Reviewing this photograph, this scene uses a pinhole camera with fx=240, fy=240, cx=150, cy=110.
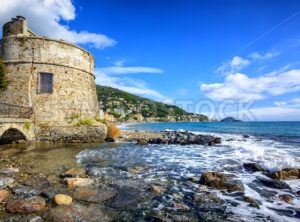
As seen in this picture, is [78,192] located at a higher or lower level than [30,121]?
lower

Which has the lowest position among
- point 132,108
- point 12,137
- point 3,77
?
point 12,137

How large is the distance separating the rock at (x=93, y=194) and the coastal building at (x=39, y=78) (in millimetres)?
12401

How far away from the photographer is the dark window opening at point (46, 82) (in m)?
19.0

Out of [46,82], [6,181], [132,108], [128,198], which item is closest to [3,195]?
[6,181]

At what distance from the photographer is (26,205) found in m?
5.61

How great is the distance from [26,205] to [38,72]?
1529 centimetres

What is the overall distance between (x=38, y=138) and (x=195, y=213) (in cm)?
1554

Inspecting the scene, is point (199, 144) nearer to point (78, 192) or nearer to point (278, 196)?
point (278, 196)

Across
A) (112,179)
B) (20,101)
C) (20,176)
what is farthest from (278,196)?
(20,101)

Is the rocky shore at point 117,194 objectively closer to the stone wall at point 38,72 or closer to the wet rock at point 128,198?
the wet rock at point 128,198

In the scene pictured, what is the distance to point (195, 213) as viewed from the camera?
5770 mm

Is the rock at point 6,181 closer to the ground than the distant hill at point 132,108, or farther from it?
closer to the ground

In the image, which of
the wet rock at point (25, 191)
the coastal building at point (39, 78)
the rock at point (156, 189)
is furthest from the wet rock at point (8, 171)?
the coastal building at point (39, 78)

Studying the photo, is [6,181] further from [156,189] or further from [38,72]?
[38,72]
